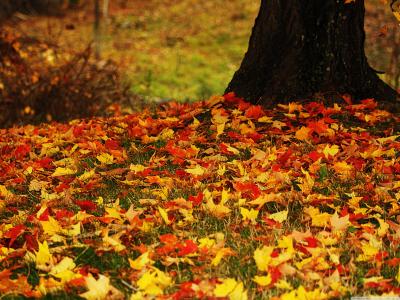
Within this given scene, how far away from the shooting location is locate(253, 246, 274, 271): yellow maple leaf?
9.46 feet

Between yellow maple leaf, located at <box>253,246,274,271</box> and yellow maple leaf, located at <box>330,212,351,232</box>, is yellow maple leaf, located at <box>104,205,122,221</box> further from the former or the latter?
yellow maple leaf, located at <box>330,212,351,232</box>

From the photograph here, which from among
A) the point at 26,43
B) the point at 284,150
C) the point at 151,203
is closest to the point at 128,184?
the point at 151,203

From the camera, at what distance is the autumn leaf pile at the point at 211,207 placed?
2848 millimetres

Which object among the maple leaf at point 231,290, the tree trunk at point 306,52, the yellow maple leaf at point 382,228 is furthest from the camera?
the tree trunk at point 306,52

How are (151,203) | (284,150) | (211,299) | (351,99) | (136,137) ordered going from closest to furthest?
(211,299), (151,203), (284,150), (136,137), (351,99)

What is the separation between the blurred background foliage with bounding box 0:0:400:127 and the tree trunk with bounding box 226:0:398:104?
41cm

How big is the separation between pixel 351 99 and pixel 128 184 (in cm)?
272

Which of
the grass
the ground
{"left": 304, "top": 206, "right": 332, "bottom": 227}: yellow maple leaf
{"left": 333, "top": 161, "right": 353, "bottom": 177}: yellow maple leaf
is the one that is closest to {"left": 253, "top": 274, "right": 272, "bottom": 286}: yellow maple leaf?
{"left": 304, "top": 206, "right": 332, "bottom": 227}: yellow maple leaf

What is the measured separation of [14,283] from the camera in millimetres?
2869

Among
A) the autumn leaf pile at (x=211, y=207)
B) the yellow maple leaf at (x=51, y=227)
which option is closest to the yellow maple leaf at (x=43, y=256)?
the autumn leaf pile at (x=211, y=207)

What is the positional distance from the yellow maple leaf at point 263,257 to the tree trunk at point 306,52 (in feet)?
10.3

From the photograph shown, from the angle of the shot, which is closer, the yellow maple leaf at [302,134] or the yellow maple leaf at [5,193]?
the yellow maple leaf at [5,193]

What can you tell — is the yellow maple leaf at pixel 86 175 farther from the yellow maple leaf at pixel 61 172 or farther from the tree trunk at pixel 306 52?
the tree trunk at pixel 306 52

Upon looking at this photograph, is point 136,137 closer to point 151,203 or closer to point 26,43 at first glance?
point 151,203
